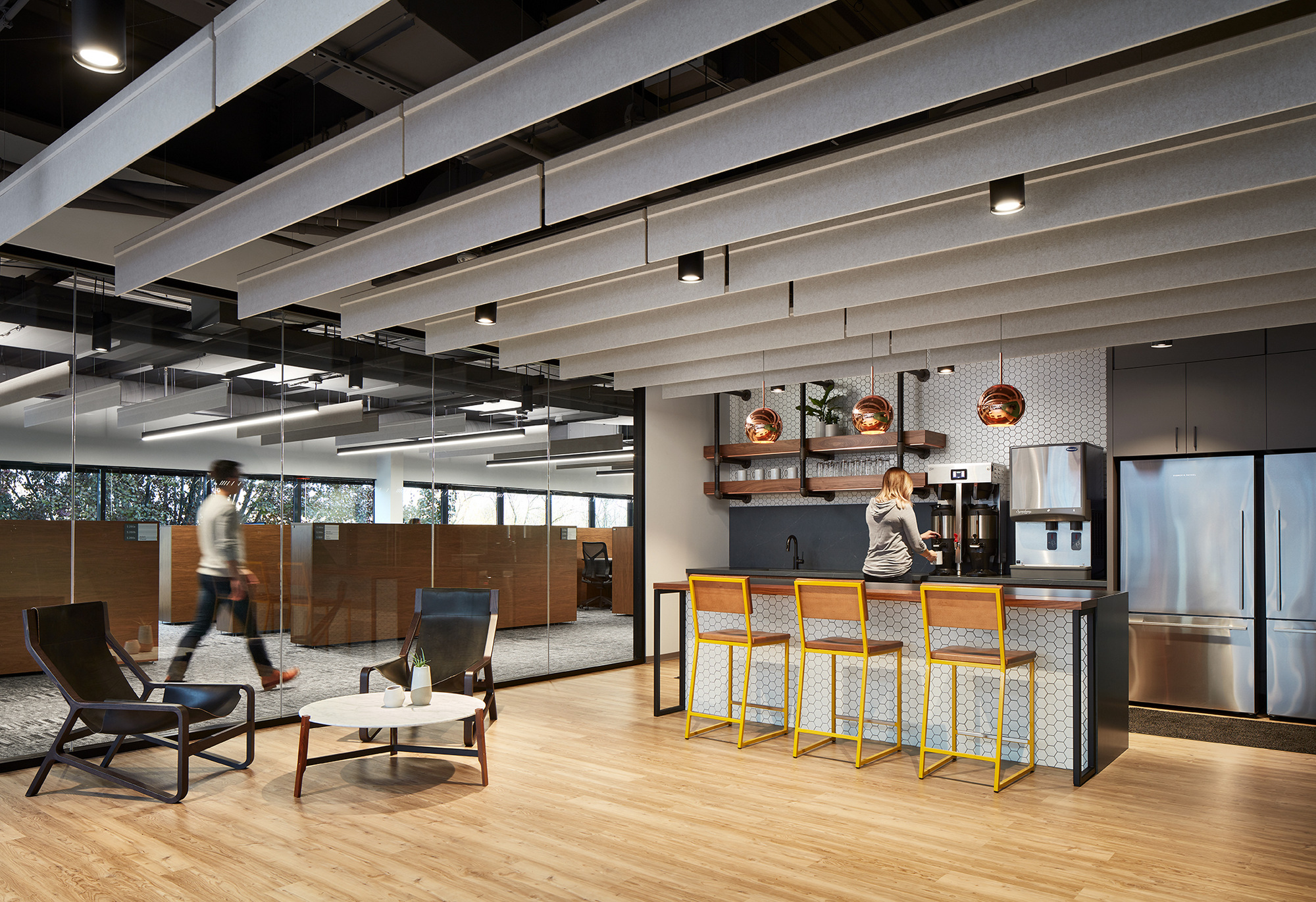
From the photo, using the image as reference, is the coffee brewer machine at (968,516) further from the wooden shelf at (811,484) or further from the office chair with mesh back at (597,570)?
the office chair with mesh back at (597,570)

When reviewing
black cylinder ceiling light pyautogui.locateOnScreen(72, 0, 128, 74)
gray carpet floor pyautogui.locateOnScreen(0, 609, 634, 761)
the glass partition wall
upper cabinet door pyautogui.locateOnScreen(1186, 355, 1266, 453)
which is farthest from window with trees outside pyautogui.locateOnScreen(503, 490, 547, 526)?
black cylinder ceiling light pyautogui.locateOnScreen(72, 0, 128, 74)

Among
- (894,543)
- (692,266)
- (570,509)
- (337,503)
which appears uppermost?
(692,266)

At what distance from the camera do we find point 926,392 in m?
8.50

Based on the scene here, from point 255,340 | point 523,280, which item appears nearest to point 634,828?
point 523,280

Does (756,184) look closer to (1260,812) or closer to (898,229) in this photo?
(898,229)

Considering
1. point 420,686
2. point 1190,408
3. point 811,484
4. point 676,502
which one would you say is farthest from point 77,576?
point 1190,408

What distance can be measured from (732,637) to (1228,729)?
3464 mm

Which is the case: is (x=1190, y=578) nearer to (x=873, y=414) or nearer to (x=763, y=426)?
(x=873, y=414)

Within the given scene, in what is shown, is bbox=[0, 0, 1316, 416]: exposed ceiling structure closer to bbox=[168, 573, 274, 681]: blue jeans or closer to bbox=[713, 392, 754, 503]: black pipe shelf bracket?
bbox=[168, 573, 274, 681]: blue jeans

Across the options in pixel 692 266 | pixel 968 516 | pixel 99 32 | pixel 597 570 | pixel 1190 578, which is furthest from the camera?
pixel 597 570

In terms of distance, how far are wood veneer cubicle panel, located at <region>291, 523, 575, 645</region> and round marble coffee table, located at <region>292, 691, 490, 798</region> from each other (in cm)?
147

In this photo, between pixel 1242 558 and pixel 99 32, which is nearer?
pixel 99 32

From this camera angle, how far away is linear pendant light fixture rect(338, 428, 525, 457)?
6688 millimetres

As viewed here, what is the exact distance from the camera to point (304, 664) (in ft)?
20.5
